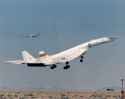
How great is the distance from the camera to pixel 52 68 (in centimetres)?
19938

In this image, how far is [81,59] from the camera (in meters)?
194

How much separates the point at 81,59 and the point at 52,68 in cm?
854

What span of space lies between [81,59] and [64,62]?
22.4ft

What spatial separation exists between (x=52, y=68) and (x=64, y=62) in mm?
2936

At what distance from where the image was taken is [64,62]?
200 m
